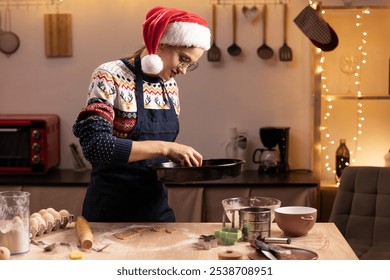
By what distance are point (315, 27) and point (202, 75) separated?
28.3 inches

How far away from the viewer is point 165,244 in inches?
77.8

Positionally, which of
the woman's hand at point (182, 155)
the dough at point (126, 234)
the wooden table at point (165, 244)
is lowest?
the wooden table at point (165, 244)

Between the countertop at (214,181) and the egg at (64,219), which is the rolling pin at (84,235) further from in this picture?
the countertop at (214,181)

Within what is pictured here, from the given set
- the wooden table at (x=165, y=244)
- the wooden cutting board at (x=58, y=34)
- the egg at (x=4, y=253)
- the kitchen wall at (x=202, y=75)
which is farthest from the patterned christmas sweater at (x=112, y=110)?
the wooden cutting board at (x=58, y=34)

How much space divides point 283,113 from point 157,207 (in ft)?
5.96

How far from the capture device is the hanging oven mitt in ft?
12.3

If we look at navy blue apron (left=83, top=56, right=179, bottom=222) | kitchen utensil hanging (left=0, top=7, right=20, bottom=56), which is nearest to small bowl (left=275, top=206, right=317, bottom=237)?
navy blue apron (left=83, top=56, right=179, bottom=222)

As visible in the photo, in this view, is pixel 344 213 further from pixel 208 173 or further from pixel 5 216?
pixel 5 216

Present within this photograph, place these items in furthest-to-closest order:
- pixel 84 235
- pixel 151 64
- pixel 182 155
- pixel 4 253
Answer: pixel 151 64 → pixel 182 155 → pixel 84 235 → pixel 4 253

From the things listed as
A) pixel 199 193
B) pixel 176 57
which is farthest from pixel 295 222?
pixel 199 193

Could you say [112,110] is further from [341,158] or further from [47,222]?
[341,158]

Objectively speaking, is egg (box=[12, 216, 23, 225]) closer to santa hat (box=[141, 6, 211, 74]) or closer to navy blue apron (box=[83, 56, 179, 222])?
navy blue apron (box=[83, 56, 179, 222])

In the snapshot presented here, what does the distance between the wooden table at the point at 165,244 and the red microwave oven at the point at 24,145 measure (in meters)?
1.73

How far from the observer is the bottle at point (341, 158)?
12.8 ft
